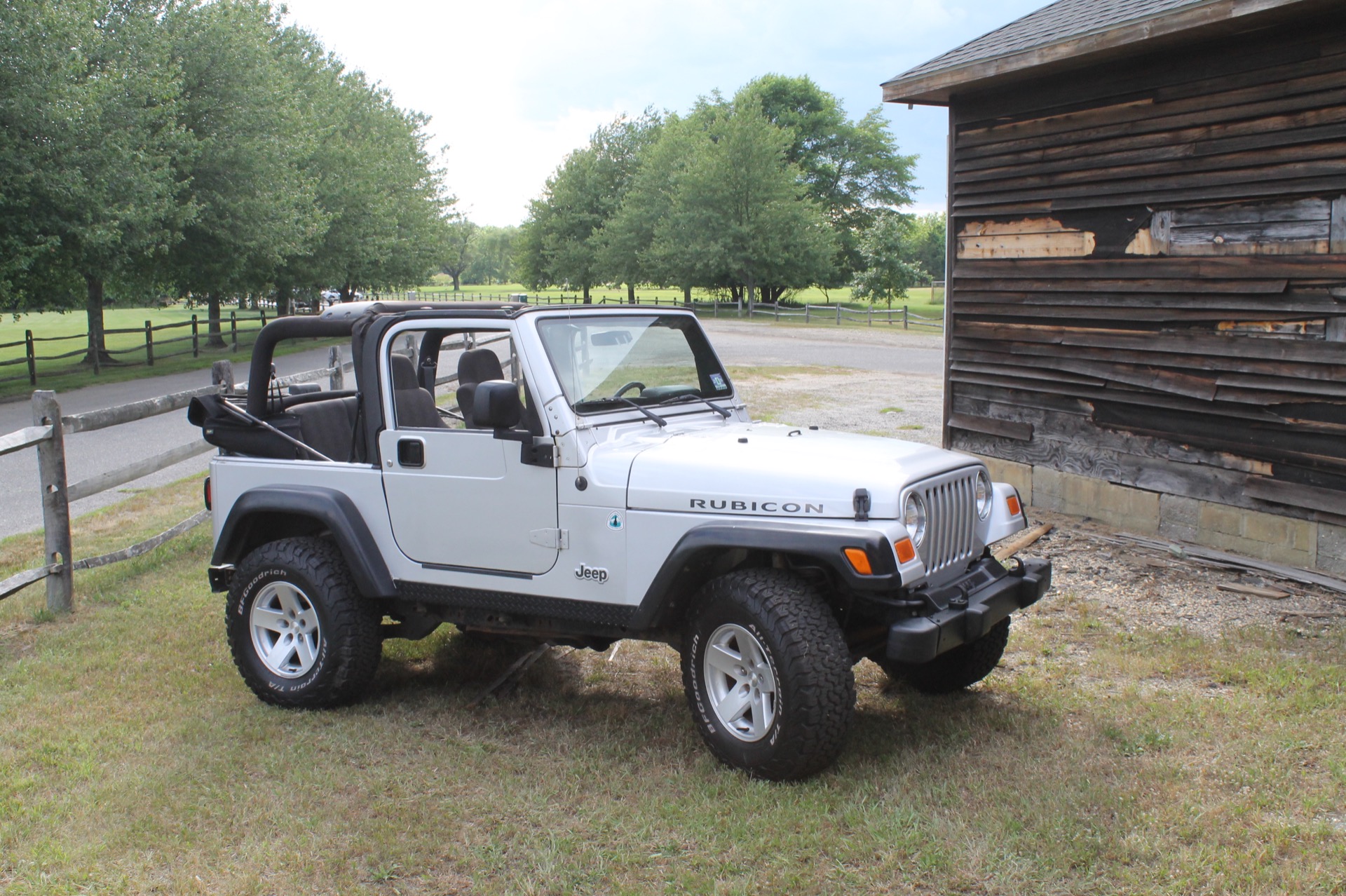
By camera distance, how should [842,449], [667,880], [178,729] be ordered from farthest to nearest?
[178,729] < [842,449] < [667,880]

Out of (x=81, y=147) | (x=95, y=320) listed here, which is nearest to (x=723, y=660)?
(x=81, y=147)

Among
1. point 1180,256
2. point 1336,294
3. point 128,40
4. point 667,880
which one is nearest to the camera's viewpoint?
point 667,880

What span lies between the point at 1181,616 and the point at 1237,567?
1.26 metres

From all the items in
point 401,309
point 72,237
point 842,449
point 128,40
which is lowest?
point 842,449

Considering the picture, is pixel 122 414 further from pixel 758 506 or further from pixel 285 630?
pixel 758 506

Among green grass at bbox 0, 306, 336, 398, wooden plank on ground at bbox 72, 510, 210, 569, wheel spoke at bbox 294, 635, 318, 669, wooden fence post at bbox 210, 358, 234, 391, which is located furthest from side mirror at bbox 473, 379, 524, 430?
green grass at bbox 0, 306, 336, 398

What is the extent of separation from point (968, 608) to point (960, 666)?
103cm

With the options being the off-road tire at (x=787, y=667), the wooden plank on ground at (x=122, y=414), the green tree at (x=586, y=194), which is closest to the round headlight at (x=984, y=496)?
the off-road tire at (x=787, y=667)

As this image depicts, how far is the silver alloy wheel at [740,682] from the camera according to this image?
4.18m

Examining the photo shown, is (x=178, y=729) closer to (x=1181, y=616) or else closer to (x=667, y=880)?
(x=667, y=880)

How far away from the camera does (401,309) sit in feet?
16.7

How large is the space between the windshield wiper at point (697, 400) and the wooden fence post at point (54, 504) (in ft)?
13.4

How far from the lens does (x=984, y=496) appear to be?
186 inches

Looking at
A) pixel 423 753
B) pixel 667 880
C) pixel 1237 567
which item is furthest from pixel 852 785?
pixel 1237 567
